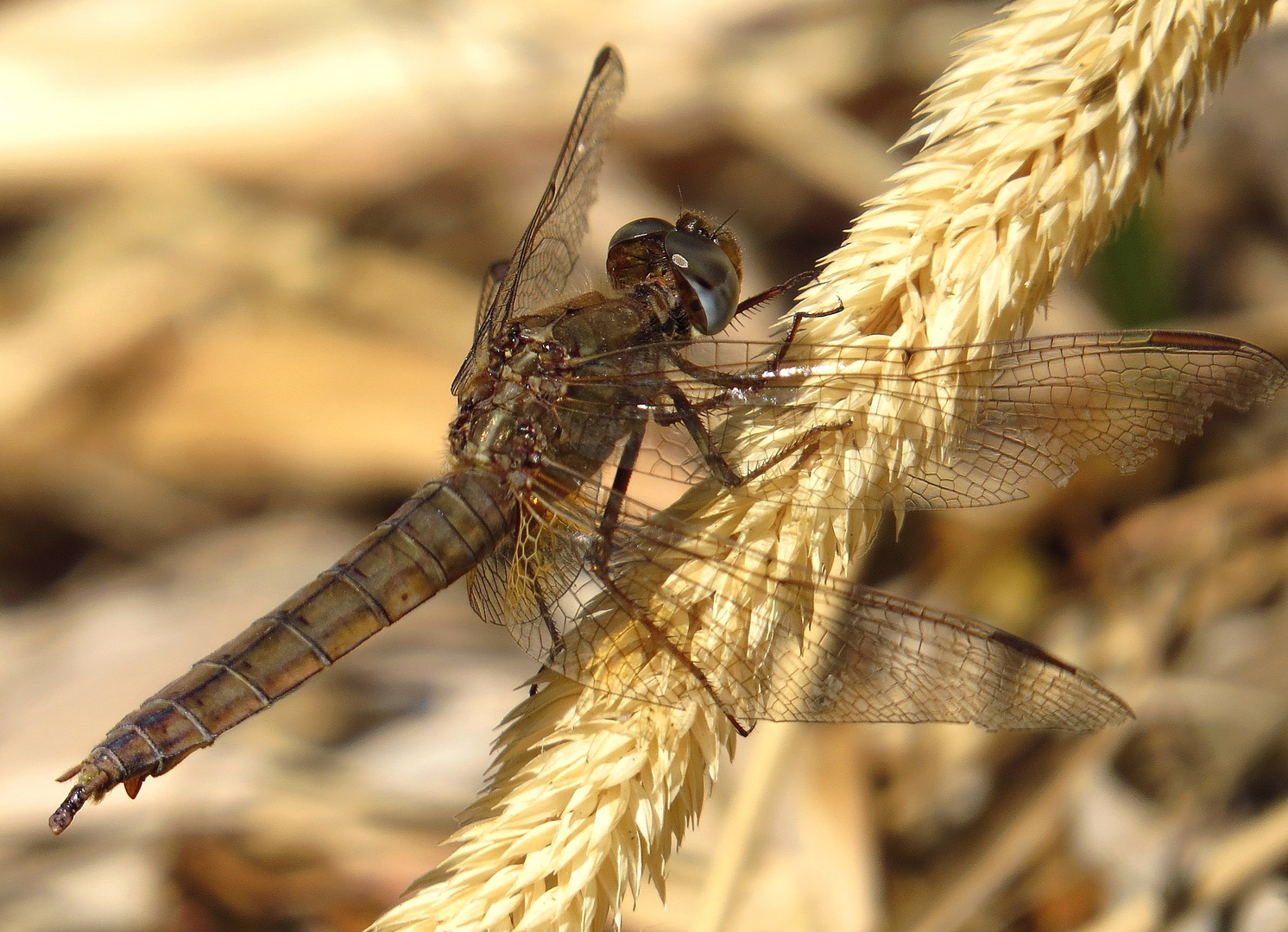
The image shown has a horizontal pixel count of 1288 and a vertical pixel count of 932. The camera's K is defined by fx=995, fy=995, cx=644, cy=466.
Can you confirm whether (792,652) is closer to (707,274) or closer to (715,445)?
(715,445)

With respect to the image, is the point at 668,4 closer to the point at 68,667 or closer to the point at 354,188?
the point at 354,188

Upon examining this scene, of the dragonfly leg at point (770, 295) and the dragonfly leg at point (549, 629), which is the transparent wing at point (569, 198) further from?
the dragonfly leg at point (549, 629)

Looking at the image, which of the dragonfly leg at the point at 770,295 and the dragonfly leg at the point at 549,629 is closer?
the dragonfly leg at the point at 549,629

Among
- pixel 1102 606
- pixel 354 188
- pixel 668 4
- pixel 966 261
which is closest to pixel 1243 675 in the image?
pixel 1102 606

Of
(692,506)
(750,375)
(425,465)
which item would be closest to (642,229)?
(750,375)

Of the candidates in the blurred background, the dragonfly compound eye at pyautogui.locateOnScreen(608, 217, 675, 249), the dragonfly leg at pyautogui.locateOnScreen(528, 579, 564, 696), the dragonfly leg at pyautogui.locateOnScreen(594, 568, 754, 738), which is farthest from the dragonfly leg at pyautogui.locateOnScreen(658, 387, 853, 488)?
the blurred background

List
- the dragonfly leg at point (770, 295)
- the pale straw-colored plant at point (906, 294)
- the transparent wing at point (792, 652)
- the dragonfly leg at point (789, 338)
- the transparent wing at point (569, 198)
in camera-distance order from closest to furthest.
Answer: the pale straw-colored plant at point (906, 294)
the transparent wing at point (792, 652)
the dragonfly leg at point (789, 338)
the dragonfly leg at point (770, 295)
the transparent wing at point (569, 198)

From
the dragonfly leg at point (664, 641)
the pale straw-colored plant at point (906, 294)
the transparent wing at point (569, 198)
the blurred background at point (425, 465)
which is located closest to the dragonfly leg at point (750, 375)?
the pale straw-colored plant at point (906, 294)
